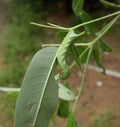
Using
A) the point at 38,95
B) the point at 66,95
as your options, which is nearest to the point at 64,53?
the point at 38,95

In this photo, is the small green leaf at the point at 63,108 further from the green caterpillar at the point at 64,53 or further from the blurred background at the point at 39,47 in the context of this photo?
the blurred background at the point at 39,47

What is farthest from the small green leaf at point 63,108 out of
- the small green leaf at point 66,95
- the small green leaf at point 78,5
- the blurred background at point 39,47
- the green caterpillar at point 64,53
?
the blurred background at point 39,47

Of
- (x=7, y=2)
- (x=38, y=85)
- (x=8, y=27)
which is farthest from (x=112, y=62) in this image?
(x=38, y=85)

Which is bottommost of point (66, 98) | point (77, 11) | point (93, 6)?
point (93, 6)

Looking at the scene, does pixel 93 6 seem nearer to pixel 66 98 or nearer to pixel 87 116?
pixel 87 116

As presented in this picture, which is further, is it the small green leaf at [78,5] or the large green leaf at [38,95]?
the small green leaf at [78,5]

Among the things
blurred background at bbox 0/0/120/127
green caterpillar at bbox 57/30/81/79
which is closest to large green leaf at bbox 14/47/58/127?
green caterpillar at bbox 57/30/81/79

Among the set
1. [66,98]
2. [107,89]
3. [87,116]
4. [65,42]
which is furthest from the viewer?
[107,89]

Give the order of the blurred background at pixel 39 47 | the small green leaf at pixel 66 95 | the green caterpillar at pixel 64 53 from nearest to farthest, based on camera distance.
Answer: the green caterpillar at pixel 64 53 < the small green leaf at pixel 66 95 < the blurred background at pixel 39 47
